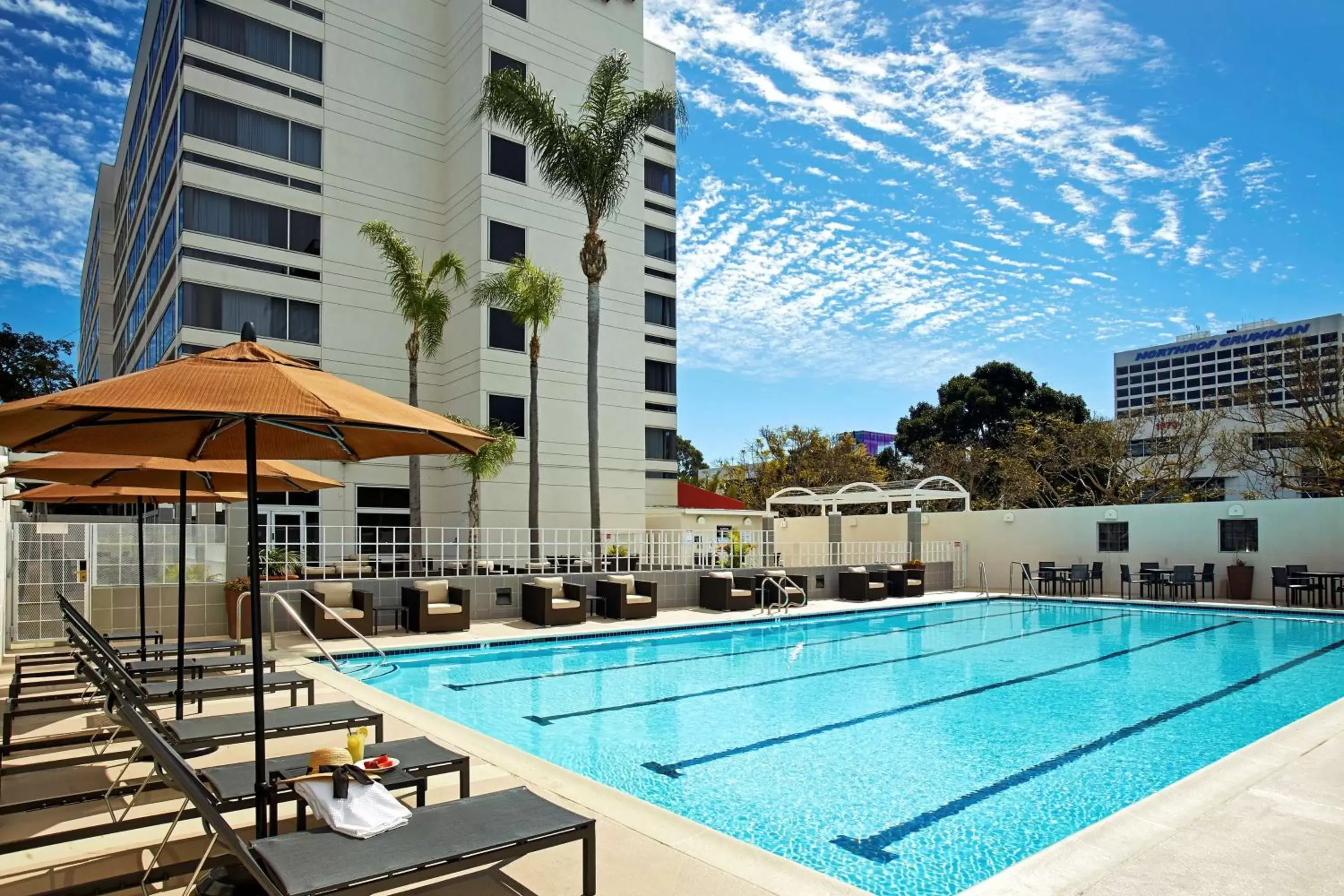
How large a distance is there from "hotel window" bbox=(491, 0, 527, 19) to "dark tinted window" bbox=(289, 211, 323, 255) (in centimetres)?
908

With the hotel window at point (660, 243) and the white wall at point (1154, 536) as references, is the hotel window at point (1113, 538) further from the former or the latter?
the hotel window at point (660, 243)

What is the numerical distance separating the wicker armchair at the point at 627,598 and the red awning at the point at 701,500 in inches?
718

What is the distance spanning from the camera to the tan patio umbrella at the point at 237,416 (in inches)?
128

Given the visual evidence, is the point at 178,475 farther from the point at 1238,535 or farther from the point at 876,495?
the point at 1238,535

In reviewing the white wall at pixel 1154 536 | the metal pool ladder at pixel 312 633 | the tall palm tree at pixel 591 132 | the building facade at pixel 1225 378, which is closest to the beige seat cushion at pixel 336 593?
the metal pool ladder at pixel 312 633

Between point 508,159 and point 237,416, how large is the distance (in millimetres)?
25498

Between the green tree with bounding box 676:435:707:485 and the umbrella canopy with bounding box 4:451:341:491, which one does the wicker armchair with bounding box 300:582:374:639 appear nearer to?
the umbrella canopy with bounding box 4:451:341:491

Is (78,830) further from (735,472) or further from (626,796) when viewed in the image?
(735,472)

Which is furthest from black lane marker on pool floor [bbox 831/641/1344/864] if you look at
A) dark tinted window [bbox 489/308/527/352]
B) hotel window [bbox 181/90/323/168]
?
hotel window [bbox 181/90/323/168]

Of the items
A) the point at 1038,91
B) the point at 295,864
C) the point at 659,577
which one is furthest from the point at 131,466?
the point at 1038,91

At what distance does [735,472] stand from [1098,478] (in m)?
18.2

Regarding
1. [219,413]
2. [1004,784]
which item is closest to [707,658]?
[1004,784]

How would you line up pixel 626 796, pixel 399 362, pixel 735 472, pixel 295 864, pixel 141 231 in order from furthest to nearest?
pixel 735 472
pixel 141 231
pixel 399 362
pixel 626 796
pixel 295 864

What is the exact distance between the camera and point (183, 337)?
74.6ft
